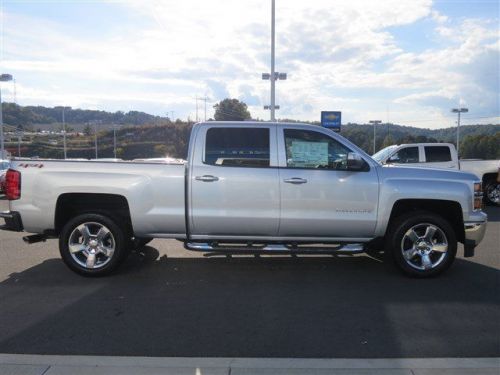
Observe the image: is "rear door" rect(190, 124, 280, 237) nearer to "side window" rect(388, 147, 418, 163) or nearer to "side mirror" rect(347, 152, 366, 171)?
"side mirror" rect(347, 152, 366, 171)

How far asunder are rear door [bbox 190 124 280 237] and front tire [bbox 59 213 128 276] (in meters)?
1.00

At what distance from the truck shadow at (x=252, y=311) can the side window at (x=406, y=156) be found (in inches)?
310

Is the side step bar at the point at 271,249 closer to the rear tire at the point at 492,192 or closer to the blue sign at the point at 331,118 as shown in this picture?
the rear tire at the point at 492,192

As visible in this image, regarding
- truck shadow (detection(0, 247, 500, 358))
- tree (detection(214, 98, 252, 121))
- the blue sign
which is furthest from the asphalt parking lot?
tree (detection(214, 98, 252, 121))

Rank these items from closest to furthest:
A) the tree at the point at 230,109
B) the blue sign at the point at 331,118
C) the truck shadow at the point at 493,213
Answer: the truck shadow at the point at 493,213
the blue sign at the point at 331,118
the tree at the point at 230,109

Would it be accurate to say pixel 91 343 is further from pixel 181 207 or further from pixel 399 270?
pixel 399 270

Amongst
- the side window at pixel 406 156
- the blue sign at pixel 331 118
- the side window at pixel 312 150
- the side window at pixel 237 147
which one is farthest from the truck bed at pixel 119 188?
the blue sign at pixel 331 118

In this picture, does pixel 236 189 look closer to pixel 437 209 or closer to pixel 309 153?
pixel 309 153

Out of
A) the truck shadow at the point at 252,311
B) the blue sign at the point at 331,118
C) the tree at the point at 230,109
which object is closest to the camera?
the truck shadow at the point at 252,311

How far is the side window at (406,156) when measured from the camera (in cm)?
1455

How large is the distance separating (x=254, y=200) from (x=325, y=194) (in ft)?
3.00

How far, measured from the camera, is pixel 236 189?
617 cm

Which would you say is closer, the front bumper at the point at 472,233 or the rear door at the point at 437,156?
the front bumper at the point at 472,233

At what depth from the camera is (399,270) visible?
6.39 m
